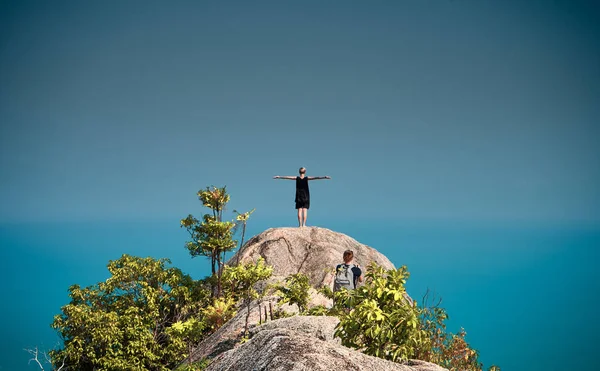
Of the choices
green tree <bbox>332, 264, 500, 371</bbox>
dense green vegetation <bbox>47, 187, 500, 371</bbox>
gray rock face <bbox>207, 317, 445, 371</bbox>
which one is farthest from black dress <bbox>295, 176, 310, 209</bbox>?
gray rock face <bbox>207, 317, 445, 371</bbox>

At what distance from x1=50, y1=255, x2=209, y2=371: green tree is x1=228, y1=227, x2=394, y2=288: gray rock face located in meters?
4.68

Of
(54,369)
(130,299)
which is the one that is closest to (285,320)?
(130,299)

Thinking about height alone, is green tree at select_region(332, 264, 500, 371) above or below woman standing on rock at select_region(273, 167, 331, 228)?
below

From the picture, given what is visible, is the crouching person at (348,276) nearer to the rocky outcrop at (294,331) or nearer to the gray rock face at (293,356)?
the rocky outcrop at (294,331)

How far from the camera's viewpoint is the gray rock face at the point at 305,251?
1092 inches

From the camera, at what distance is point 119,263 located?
80.3 feet

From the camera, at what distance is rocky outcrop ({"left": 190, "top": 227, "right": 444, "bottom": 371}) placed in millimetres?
6691

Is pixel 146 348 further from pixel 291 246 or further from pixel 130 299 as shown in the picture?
pixel 291 246

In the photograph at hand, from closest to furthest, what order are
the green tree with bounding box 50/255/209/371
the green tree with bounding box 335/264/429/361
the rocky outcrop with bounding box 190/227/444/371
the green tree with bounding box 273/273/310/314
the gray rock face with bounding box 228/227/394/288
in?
the rocky outcrop with bounding box 190/227/444/371 → the green tree with bounding box 335/264/429/361 → the green tree with bounding box 273/273/310/314 → the green tree with bounding box 50/255/209/371 → the gray rock face with bounding box 228/227/394/288

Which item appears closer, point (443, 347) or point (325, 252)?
point (443, 347)

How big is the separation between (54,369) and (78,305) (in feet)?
10.2

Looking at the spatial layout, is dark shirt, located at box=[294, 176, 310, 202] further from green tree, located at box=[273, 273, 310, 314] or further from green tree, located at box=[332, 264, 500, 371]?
green tree, located at box=[332, 264, 500, 371]

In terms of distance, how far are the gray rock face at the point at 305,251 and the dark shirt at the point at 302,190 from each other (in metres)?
2.80

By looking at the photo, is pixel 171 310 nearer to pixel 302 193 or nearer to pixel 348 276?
pixel 302 193
